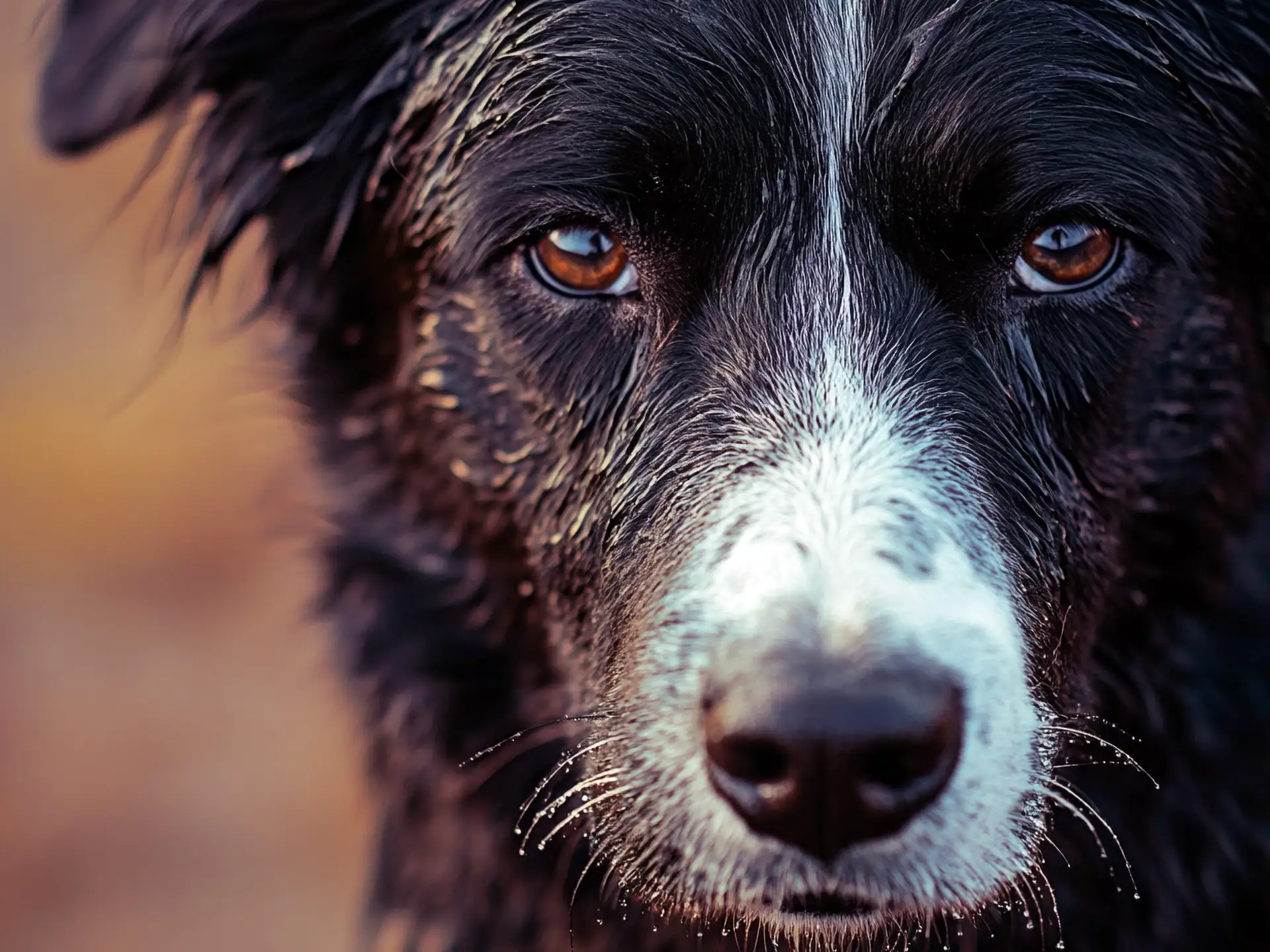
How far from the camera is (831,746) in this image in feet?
6.02

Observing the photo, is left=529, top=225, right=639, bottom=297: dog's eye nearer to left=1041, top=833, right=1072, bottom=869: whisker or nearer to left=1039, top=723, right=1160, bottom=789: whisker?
left=1039, top=723, right=1160, bottom=789: whisker

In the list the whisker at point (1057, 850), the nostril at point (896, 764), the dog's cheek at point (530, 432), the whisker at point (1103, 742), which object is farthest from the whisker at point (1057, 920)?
the dog's cheek at point (530, 432)

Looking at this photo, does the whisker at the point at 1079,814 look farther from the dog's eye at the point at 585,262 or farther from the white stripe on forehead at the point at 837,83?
the dog's eye at the point at 585,262

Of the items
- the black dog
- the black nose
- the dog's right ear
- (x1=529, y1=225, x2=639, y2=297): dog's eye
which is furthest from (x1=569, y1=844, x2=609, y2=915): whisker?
the dog's right ear

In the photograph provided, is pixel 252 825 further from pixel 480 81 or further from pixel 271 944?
pixel 480 81

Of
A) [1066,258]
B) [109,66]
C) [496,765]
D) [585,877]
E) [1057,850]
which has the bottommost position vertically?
[585,877]

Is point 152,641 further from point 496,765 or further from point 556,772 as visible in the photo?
point 556,772

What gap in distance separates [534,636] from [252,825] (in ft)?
8.74

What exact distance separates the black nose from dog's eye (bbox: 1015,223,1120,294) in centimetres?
79

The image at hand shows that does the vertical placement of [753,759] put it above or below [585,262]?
below

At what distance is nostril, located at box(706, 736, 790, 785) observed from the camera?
188cm

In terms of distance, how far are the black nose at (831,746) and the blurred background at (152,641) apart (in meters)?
1.50

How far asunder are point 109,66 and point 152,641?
3334 millimetres

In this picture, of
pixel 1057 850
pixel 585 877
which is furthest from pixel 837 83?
pixel 585 877
